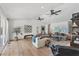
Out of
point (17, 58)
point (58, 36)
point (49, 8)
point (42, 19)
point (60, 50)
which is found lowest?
point (17, 58)

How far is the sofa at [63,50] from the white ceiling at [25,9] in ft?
2.73

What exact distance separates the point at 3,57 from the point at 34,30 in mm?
918

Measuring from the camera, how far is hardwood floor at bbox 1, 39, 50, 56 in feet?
9.30

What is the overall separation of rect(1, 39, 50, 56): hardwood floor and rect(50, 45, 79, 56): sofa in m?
0.14

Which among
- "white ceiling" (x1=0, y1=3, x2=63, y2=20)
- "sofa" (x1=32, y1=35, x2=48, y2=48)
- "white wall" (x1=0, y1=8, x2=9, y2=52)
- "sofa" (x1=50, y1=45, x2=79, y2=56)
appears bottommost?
"sofa" (x1=50, y1=45, x2=79, y2=56)

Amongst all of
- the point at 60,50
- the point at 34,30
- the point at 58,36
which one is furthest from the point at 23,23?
the point at 60,50

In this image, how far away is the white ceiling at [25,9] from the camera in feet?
9.17

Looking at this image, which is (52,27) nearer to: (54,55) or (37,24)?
(37,24)

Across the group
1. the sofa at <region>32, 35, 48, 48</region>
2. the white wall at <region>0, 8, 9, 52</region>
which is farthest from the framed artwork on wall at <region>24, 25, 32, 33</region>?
the white wall at <region>0, 8, 9, 52</region>

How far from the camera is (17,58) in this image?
289cm

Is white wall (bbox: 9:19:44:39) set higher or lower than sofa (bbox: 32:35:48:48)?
higher

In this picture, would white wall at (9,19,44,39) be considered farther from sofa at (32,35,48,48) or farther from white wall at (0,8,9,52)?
sofa at (32,35,48,48)

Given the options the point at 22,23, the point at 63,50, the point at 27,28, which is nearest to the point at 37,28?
the point at 27,28

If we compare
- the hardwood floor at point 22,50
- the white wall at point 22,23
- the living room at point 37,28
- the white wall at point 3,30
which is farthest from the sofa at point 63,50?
the white wall at point 3,30
